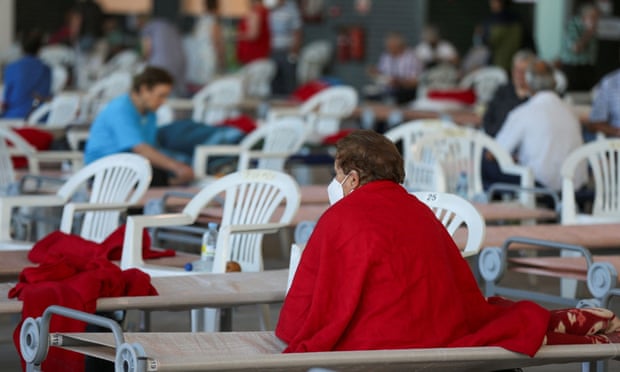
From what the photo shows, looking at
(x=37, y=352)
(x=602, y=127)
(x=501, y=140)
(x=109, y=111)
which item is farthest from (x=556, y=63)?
(x=37, y=352)

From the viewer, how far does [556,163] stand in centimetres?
963

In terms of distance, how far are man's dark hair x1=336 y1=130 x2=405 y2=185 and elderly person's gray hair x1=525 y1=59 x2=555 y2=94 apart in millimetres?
5487

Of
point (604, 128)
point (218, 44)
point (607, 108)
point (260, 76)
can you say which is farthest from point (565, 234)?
point (218, 44)

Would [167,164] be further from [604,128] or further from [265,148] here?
[604,128]

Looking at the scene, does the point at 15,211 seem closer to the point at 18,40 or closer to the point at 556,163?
the point at 556,163

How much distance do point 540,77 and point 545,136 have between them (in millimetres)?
548

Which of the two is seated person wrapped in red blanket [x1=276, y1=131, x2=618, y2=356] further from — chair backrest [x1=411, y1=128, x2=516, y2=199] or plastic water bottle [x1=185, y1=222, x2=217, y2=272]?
chair backrest [x1=411, y1=128, x2=516, y2=199]

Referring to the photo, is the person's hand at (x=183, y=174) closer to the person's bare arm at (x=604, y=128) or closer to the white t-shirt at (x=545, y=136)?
the white t-shirt at (x=545, y=136)

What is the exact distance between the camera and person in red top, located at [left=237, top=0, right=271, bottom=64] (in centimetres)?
2045

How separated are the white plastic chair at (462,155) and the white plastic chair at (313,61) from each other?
1348 centimetres

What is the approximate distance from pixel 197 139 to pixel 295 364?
6.26 metres

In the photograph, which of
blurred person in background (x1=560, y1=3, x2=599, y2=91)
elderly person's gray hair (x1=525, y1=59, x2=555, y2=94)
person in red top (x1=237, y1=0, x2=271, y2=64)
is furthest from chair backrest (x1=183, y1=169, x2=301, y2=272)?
person in red top (x1=237, y1=0, x2=271, y2=64)

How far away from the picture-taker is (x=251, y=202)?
717 cm

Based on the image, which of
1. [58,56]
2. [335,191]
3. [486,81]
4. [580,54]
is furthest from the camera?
[58,56]
